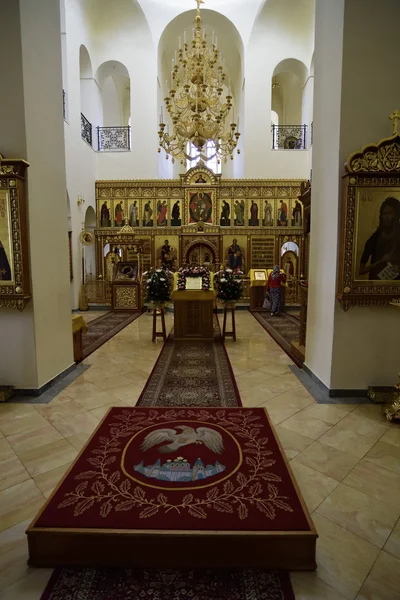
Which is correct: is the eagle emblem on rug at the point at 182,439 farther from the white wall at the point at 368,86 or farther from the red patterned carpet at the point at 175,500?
the white wall at the point at 368,86

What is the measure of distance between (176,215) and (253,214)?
302 cm

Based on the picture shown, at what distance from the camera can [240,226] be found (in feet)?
45.3

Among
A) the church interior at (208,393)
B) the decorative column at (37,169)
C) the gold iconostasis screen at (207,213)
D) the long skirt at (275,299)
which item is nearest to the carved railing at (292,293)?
the gold iconostasis screen at (207,213)

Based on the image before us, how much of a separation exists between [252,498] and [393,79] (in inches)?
181

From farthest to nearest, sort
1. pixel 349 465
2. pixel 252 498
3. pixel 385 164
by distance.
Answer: pixel 385 164
pixel 349 465
pixel 252 498

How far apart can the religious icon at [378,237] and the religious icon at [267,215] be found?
9.94 meters

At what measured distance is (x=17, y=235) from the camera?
4.09 metres

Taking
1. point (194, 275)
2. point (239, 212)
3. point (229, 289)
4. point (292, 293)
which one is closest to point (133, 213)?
point (239, 212)

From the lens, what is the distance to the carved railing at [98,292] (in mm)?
12569

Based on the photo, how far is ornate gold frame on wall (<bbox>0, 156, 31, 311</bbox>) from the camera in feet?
13.1

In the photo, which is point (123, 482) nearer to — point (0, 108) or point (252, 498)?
point (252, 498)

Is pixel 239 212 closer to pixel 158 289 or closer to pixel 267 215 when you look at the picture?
pixel 267 215

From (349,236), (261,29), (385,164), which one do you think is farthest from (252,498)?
(261,29)

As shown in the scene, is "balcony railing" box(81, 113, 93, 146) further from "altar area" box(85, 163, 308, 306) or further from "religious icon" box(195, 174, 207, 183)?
"religious icon" box(195, 174, 207, 183)
